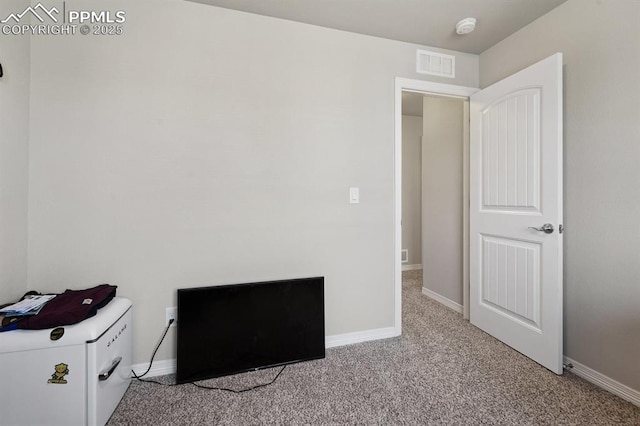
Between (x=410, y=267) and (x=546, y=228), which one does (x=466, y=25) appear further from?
(x=410, y=267)

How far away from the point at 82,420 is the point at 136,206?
1.09 metres

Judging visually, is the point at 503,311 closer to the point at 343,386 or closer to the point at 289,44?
the point at 343,386

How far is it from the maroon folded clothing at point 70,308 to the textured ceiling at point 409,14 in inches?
73.7

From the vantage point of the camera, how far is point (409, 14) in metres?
1.95

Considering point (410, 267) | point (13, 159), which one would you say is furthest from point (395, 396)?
point (410, 267)

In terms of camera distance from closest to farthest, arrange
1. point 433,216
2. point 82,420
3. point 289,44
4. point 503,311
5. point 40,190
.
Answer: point 82,420 → point 40,190 → point 289,44 → point 503,311 → point 433,216

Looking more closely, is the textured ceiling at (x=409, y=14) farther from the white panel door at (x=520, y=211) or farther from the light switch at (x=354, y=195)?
the light switch at (x=354, y=195)

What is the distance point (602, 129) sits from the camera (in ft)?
5.47

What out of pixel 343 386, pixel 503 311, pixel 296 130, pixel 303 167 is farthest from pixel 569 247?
pixel 296 130

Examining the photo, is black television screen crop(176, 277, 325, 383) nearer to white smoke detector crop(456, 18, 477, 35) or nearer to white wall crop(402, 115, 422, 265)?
white smoke detector crop(456, 18, 477, 35)

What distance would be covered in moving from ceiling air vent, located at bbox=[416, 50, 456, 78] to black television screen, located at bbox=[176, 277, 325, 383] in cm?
190

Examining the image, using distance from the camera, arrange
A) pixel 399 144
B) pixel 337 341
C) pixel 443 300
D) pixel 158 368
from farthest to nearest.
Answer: pixel 443 300
pixel 399 144
pixel 337 341
pixel 158 368

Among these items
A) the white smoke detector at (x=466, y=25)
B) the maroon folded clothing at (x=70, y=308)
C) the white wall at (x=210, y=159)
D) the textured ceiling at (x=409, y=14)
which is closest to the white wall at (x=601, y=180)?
the textured ceiling at (x=409, y=14)
